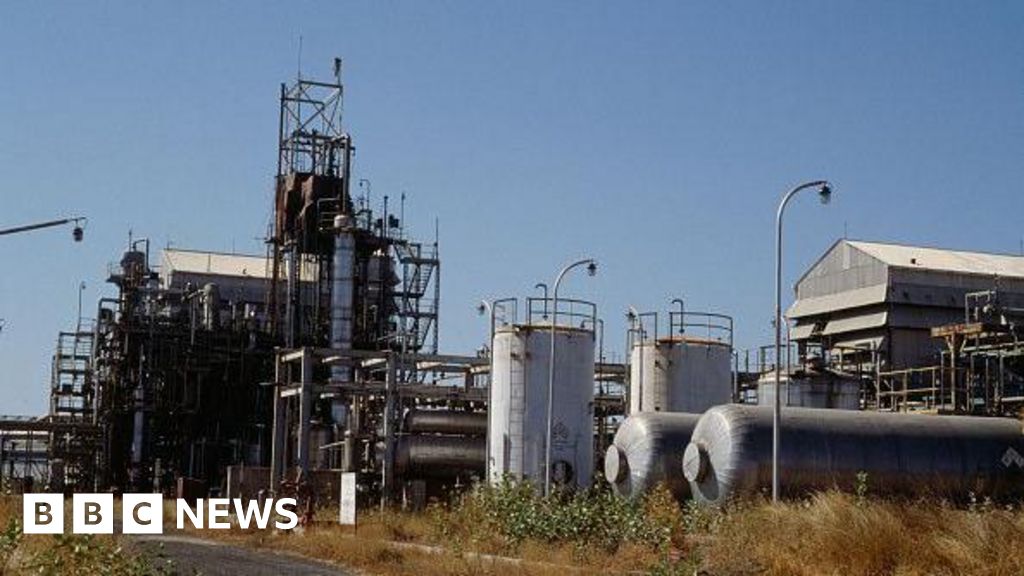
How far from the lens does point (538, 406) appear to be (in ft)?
135

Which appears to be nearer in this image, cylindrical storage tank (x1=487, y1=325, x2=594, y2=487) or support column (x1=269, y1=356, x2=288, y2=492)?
cylindrical storage tank (x1=487, y1=325, x2=594, y2=487)

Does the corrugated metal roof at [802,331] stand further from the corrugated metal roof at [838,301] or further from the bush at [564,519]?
the bush at [564,519]

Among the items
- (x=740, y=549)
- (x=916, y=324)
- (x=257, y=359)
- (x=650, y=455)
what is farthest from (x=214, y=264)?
(x=740, y=549)

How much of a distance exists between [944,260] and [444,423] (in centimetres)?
2574

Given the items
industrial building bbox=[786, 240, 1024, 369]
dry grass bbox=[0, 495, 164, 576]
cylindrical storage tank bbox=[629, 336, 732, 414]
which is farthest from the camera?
industrial building bbox=[786, 240, 1024, 369]

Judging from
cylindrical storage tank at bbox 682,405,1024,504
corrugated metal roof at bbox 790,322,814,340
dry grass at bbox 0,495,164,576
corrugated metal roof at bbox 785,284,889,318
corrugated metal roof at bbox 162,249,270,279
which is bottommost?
dry grass at bbox 0,495,164,576

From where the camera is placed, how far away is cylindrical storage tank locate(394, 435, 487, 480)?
4634cm

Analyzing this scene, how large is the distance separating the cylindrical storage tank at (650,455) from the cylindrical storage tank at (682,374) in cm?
657

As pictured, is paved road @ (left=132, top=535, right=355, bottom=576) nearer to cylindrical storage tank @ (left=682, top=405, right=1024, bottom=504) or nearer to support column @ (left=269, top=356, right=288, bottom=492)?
cylindrical storage tank @ (left=682, top=405, right=1024, bottom=504)

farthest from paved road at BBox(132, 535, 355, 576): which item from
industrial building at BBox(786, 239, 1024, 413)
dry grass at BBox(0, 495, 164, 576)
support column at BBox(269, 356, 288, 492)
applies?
industrial building at BBox(786, 239, 1024, 413)

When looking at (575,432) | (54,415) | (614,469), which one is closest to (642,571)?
(614,469)

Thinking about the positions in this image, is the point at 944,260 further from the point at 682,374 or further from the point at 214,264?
the point at 214,264

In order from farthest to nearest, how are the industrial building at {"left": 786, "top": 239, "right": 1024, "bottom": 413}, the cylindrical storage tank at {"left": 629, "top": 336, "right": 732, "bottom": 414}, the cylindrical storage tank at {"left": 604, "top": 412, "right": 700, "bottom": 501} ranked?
1. the industrial building at {"left": 786, "top": 239, "right": 1024, "bottom": 413}
2. the cylindrical storage tank at {"left": 629, "top": 336, "right": 732, "bottom": 414}
3. the cylindrical storage tank at {"left": 604, "top": 412, "right": 700, "bottom": 501}

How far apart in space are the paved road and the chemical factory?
8.31 m
